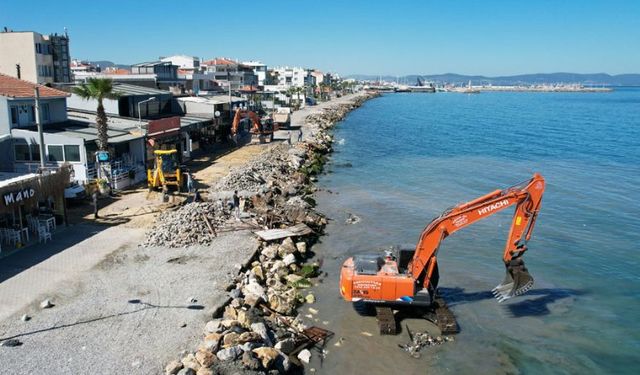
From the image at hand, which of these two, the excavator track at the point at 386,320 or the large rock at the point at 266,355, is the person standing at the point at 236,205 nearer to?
the excavator track at the point at 386,320

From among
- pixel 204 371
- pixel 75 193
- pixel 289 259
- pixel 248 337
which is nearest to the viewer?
pixel 204 371

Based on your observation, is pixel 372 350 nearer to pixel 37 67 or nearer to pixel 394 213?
pixel 394 213

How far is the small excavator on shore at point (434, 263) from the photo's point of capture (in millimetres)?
16109

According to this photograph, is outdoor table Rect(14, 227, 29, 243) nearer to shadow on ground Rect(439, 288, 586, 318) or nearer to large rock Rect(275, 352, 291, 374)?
large rock Rect(275, 352, 291, 374)

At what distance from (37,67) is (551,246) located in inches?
2388

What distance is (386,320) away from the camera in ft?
54.0

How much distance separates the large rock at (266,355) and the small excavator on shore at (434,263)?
378 centimetres

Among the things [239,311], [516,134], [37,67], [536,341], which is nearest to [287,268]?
[239,311]

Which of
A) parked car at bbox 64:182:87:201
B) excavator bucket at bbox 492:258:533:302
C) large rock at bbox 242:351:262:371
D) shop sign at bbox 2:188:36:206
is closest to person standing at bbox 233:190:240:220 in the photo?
parked car at bbox 64:182:87:201

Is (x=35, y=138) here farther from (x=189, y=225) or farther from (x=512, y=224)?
(x=512, y=224)

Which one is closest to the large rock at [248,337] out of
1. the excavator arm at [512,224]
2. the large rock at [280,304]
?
the large rock at [280,304]

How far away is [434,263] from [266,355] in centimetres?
639

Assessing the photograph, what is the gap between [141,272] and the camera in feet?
59.9

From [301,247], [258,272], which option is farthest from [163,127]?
[258,272]
